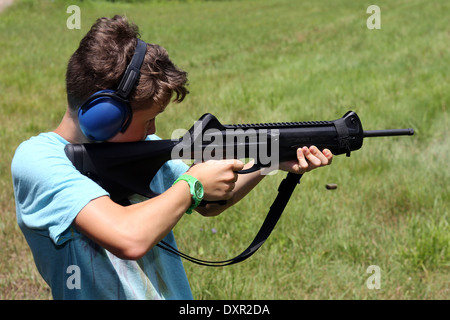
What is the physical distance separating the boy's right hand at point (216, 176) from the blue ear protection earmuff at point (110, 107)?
316 millimetres

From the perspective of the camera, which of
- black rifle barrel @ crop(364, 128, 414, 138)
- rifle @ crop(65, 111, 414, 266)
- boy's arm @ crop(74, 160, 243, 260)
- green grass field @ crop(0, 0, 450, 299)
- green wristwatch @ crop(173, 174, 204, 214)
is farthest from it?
green grass field @ crop(0, 0, 450, 299)

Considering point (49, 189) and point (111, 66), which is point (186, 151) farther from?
point (49, 189)

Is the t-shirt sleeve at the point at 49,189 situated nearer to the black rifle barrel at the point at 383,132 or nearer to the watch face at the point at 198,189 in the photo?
the watch face at the point at 198,189

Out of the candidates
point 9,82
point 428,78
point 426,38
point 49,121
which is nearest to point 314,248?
point 49,121

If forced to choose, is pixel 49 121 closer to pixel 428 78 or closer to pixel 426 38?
pixel 428 78

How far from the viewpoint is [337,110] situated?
684cm

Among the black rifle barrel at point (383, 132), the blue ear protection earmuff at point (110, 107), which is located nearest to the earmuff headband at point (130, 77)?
the blue ear protection earmuff at point (110, 107)

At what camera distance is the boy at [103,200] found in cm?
155

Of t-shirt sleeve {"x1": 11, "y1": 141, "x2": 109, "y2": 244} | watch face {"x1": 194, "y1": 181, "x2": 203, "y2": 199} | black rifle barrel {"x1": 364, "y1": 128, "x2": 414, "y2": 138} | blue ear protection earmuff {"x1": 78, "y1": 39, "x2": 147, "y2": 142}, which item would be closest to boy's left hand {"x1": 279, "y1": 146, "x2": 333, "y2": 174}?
black rifle barrel {"x1": 364, "y1": 128, "x2": 414, "y2": 138}

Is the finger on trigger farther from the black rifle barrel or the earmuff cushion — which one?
the earmuff cushion

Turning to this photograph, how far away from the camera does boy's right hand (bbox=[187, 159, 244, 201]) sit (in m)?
1.76

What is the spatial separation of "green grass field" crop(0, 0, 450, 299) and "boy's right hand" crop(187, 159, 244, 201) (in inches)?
Answer: 37.8

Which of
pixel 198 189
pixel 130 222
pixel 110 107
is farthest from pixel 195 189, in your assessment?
pixel 110 107

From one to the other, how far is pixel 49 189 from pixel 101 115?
31 centimetres
